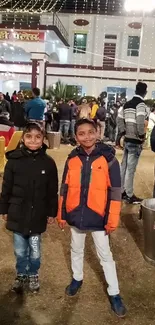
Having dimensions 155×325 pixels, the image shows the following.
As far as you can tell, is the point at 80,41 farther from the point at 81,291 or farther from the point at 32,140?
the point at 81,291

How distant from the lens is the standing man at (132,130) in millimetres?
5262

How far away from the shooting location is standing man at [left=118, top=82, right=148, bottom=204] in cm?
526

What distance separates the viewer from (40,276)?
3365 mm

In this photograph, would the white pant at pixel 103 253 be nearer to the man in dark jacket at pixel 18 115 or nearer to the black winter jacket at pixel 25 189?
the black winter jacket at pixel 25 189

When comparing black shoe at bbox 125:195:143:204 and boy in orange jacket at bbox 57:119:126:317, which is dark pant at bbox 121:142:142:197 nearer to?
black shoe at bbox 125:195:143:204

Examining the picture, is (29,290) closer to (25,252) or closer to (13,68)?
(25,252)

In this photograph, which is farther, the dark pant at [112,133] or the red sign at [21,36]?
the red sign at [21,36]

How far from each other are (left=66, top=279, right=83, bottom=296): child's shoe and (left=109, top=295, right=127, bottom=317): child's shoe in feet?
1.11

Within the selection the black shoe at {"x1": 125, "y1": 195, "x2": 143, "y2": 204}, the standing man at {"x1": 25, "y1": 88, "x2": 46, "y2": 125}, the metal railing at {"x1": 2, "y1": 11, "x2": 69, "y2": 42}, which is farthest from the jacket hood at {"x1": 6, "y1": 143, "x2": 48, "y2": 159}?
the metal railing at {"x1": 2, "y1": 11, "x2": 69, "y2": 42}

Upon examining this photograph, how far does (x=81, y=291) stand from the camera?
3150mm

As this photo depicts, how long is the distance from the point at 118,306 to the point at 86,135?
138 centimetres

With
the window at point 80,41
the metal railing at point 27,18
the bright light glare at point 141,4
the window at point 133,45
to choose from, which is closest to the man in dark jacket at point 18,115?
the bright light glare at point 141,4

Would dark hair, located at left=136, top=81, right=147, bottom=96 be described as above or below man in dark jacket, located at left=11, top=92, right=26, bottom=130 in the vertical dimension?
above

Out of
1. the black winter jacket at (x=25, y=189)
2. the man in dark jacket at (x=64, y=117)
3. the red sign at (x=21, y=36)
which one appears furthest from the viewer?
the red sign at (x=21, y=36)
